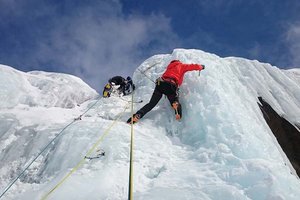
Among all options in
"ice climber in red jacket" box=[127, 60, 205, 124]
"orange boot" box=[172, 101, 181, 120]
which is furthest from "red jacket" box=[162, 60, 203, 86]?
"orange boot" box=[172, 101, 181, 120]

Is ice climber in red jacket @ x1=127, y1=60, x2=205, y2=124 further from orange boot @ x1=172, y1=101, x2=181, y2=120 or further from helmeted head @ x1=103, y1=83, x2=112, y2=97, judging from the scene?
helmeted head @ x1=103, y1=83, x2=112, y2=97

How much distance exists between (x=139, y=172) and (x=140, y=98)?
3759mm

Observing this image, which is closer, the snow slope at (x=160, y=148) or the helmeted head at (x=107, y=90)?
the snow slope at (x=160, y=148)

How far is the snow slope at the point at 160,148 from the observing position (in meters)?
4.94

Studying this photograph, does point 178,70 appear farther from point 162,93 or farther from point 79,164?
point 79,164

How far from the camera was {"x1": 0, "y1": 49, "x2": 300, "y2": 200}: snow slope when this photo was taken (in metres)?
4.94

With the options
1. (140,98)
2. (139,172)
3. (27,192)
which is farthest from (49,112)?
(139,172)

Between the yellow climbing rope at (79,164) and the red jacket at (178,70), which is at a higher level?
the red jacket at (178,70)

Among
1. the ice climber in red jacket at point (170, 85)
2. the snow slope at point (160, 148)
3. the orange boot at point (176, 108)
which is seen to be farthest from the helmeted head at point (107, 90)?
the orange boot at point (176, 108)

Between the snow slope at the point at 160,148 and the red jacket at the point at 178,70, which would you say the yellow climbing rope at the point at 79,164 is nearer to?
the snow slope at the point at 160,148

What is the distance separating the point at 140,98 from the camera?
9211 millimetres

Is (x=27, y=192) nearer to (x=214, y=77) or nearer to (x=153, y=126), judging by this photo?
(x=153, y=126)

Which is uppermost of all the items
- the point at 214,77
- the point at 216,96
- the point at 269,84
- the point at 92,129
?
the point at 269,84

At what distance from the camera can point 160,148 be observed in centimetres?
647
